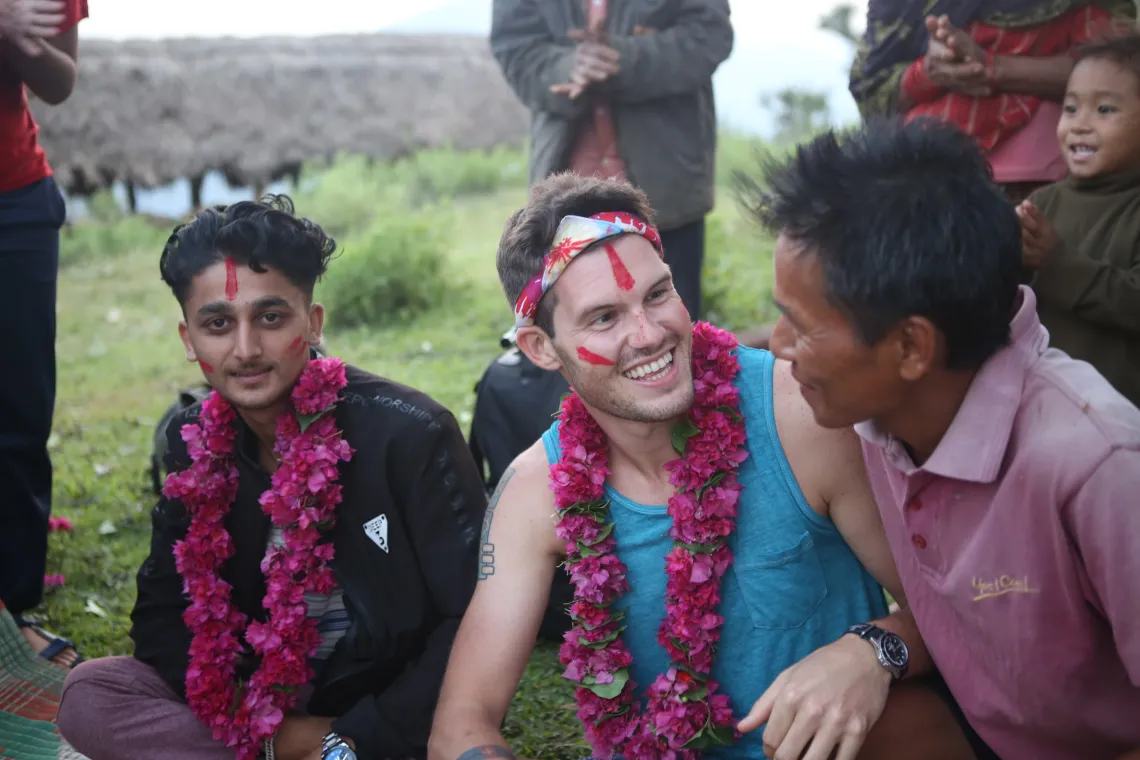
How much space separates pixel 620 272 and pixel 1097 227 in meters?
1.61

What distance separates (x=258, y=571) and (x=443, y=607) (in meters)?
0.66

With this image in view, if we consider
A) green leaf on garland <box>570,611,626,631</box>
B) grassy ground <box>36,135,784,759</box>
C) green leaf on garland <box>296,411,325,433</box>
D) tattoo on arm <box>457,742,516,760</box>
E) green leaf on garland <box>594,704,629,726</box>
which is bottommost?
grassy ground <box>36,135,784,759</box>

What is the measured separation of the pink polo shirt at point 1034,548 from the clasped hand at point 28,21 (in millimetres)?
3562

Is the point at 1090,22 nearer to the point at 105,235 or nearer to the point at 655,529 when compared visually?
the point at 655,529

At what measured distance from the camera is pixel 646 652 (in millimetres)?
2984

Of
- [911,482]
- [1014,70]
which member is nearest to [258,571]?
[911,482]

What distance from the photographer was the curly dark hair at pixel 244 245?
11.5ft

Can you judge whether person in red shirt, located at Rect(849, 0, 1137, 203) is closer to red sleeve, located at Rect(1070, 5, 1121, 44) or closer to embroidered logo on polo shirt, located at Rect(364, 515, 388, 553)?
red sleeve, located at Rect(1070, 5, 1121, 44)

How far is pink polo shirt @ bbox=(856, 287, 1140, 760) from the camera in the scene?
6.38 feet

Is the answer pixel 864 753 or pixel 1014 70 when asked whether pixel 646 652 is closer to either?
pixel 864 753

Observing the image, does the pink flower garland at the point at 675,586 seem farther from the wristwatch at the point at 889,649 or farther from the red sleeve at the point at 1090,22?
the red sleeve at the point at 1090,22

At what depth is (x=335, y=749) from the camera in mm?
3240

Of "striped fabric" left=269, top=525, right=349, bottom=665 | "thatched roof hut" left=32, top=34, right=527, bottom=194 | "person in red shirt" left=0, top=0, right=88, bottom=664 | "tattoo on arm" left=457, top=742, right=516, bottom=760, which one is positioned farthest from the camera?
"thatched roof hut" left=32, top=34, right=527, bottom=194

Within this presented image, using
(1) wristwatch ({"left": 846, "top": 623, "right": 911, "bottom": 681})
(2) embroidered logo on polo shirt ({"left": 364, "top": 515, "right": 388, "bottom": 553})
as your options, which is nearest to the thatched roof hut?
(2) embroidered logo on polo shirt ({"left": 364, "top": 515, "right": 388, "bottom": 553})
